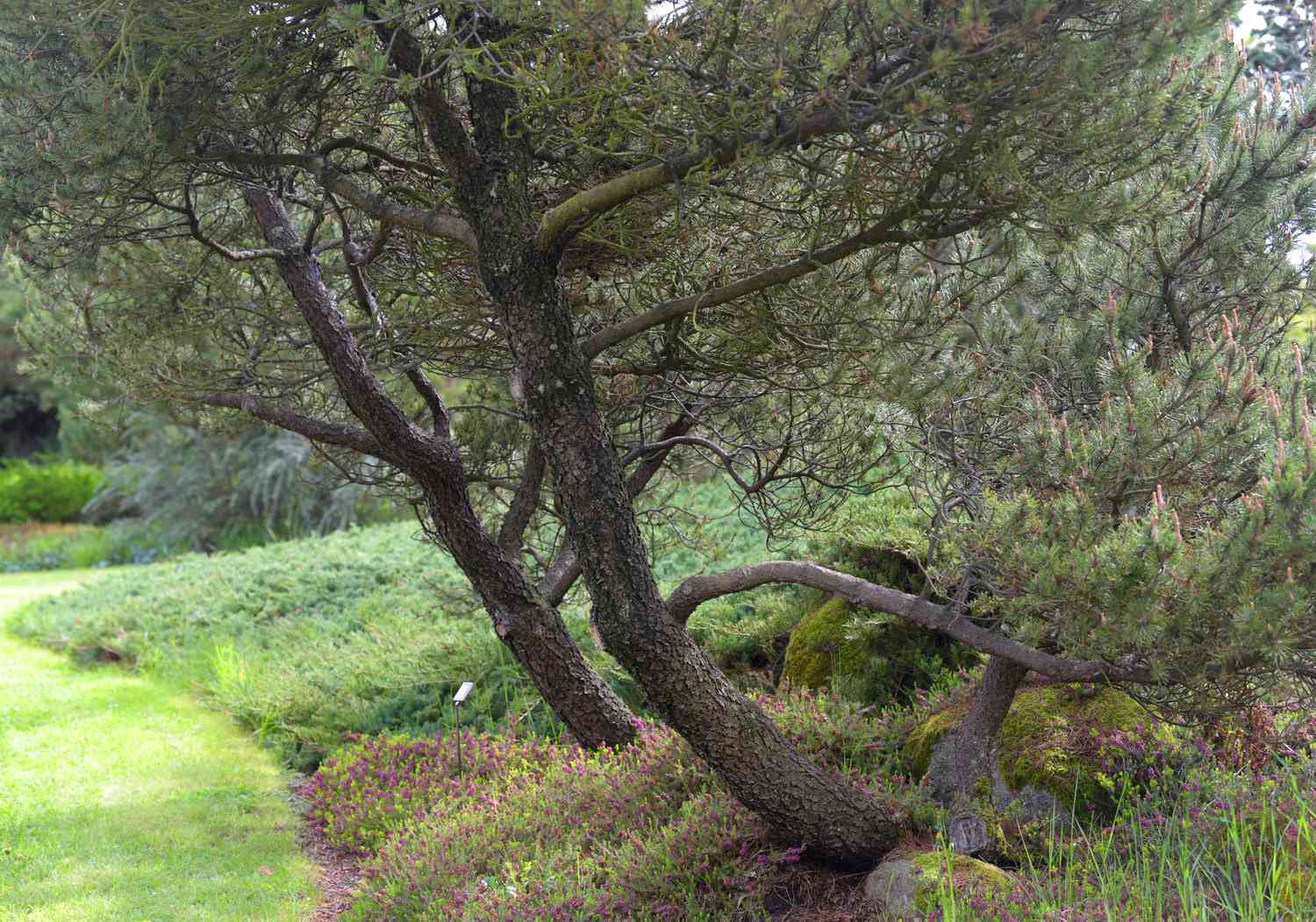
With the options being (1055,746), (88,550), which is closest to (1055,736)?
(1055,746)

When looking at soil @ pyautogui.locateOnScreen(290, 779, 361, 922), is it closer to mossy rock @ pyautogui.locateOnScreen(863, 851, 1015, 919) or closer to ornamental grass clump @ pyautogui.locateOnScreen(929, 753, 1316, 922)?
mossy rock @ pyautogui.locateOnScreen(863, 851, 1015, 919)

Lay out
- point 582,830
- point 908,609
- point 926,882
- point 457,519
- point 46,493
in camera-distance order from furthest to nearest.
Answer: point 46,493, point 457,519, point 582,830, point 908,609, point 926,882

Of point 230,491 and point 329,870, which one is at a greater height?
point 230,491

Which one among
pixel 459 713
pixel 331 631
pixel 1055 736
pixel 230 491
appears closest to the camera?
pixel 1055 736

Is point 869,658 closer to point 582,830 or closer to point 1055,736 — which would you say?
point 1055,736

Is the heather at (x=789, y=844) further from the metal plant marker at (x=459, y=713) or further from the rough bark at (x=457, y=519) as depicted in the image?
the rough bark at (x=457, y=519)

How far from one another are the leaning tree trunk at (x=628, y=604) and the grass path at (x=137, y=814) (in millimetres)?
2084

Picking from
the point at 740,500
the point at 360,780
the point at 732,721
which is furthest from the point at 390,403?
the point at 360,780

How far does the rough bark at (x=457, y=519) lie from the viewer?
4270mm

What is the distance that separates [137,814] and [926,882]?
4312 millimetres

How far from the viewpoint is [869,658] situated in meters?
5.27

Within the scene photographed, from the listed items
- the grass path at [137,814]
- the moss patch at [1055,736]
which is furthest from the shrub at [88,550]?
the moss patch at [1055,736]

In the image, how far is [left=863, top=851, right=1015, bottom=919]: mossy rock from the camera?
321cm

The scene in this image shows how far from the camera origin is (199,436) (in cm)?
1520
